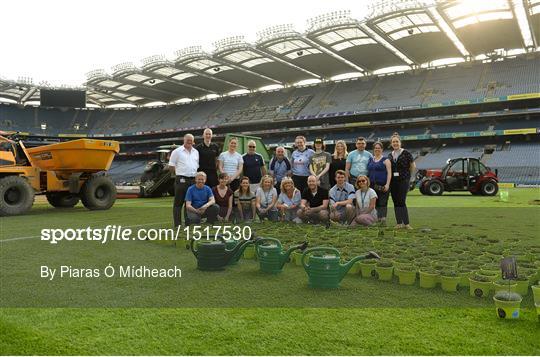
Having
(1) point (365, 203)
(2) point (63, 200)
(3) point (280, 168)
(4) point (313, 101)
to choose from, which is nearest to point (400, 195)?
(1) point (365, 203)

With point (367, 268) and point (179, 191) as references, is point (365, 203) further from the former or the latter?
point (179, 191)

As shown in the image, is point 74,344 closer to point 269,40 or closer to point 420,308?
point 420,308

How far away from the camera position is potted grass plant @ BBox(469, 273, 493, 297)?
3.30 meters

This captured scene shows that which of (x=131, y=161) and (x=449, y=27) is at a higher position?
(x=449, y=27)

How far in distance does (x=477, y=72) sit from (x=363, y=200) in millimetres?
36151

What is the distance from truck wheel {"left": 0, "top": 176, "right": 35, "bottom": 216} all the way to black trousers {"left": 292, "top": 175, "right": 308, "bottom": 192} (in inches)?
255

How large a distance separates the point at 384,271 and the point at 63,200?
10807 mm

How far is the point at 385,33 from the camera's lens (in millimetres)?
31281

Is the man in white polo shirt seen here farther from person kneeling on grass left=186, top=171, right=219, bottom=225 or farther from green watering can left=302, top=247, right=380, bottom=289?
green watering can left=302, top=247, right=380, bottom=289

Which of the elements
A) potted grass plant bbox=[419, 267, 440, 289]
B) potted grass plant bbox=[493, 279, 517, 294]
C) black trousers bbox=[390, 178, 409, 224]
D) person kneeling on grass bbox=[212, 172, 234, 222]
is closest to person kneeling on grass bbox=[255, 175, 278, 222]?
person kneeling on grass bbox=[212, 172, 234, 222]

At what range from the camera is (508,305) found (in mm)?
2705

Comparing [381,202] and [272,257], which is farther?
[381,202]

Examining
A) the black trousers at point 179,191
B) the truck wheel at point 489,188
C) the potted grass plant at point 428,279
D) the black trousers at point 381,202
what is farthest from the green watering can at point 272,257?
the truck wheel at point 489,188

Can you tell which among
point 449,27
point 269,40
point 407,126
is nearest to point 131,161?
point 269,40
